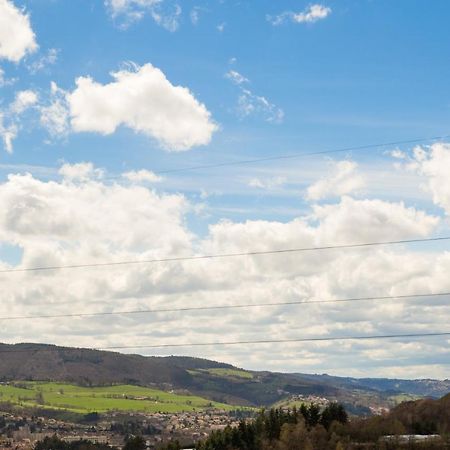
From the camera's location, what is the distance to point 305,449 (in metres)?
198
